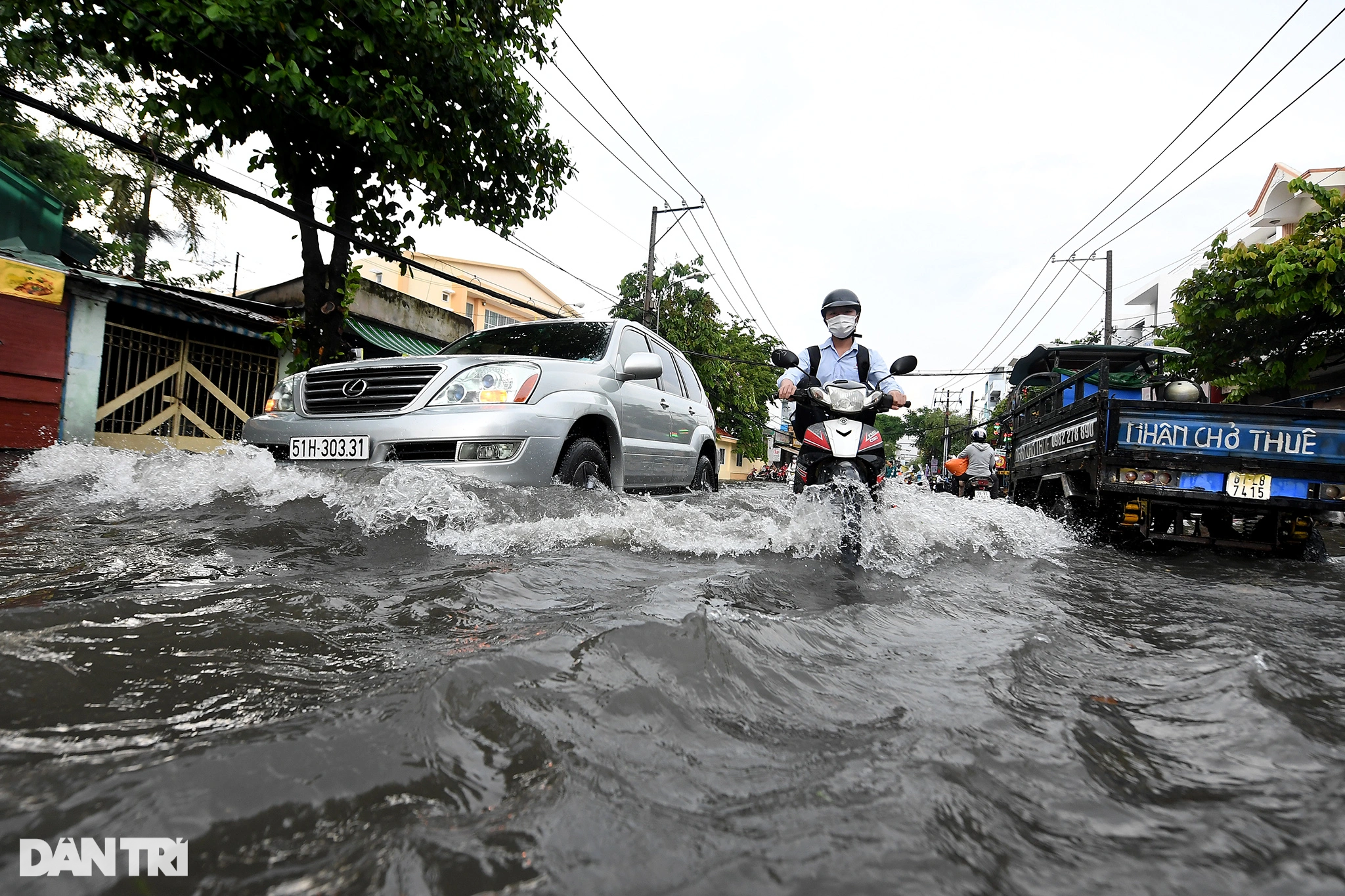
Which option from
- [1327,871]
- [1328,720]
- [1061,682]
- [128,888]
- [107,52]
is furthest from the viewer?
[107,52]

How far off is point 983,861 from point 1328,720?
1291mm

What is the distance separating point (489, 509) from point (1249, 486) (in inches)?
225

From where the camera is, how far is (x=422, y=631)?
212 centimetres

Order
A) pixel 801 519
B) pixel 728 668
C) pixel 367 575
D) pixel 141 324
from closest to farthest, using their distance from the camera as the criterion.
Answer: pixel 728 668 < pixel 367 575 < pixel 801 519 < pixel 141 324

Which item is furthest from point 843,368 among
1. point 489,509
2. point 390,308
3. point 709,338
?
point 709,338

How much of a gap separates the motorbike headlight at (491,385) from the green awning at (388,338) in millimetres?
9285

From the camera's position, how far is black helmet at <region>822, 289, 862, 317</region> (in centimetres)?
461

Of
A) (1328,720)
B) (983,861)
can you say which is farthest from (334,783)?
(1328,720)

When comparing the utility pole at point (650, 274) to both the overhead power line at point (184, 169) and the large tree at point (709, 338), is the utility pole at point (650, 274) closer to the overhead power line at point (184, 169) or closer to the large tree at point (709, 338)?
the large tree at point (709, 338)

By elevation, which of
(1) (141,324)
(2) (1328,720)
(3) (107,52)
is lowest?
(2) (1328,720)

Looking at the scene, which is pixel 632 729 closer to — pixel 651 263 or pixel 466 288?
pixel 651 263

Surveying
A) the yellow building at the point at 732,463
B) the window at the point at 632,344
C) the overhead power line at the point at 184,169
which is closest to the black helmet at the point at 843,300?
the window at the point at 632,344

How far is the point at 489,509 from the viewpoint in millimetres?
3832

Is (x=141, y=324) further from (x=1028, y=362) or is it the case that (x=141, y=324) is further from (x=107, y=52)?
(x=1028, y=362)
